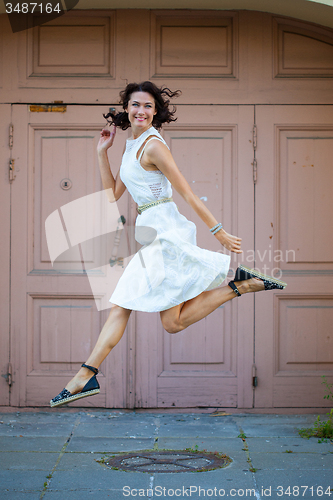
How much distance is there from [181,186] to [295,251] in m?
2.46

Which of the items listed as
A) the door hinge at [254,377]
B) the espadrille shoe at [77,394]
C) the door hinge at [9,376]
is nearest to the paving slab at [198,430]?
the door hinge at [254,377]

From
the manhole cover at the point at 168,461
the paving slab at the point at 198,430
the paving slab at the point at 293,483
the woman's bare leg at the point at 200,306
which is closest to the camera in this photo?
the woman's bare leg at the point at 200,306

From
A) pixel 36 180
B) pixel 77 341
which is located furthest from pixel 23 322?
pixel 36 180

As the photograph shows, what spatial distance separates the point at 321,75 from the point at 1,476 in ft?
14.3

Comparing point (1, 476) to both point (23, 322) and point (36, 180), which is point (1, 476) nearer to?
point (23, 322)

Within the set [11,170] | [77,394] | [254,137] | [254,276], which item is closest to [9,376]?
[11,170]

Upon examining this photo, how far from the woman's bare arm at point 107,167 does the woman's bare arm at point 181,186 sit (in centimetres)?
31

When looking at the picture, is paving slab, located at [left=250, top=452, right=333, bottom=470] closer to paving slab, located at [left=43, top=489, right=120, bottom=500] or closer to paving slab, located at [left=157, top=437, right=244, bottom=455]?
paving slab, located at [left=157, top=437, right=244, bottom=455]

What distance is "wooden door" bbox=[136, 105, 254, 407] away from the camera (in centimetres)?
511

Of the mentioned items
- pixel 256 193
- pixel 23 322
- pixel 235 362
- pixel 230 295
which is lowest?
pixel 235 362

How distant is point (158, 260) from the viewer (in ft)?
10.4

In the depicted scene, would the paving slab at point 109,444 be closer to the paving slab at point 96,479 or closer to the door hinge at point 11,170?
the paving slab at point 96,479

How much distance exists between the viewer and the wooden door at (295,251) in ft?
16.8

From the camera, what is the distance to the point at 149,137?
3.12m
